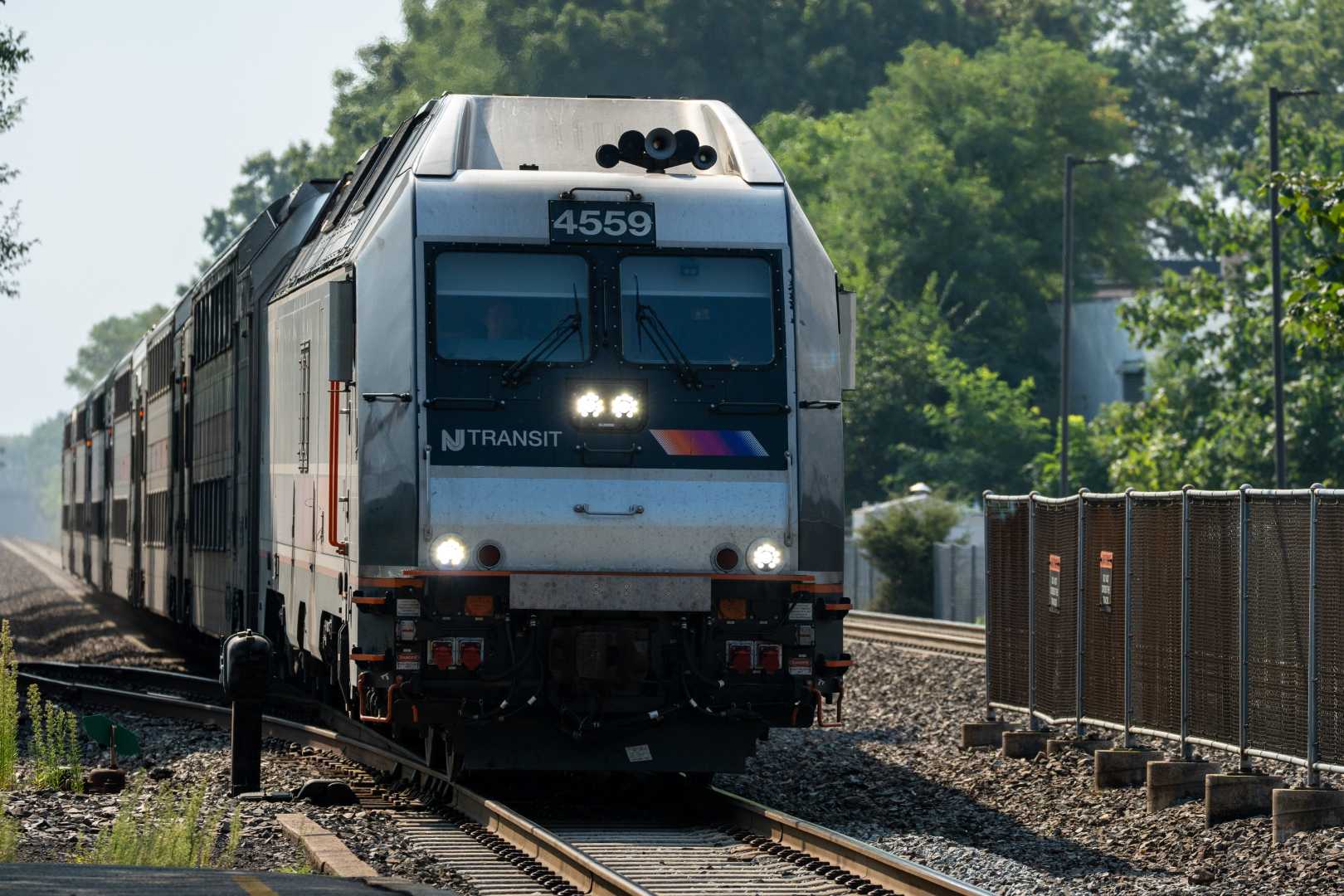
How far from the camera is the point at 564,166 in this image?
1348 centimetres

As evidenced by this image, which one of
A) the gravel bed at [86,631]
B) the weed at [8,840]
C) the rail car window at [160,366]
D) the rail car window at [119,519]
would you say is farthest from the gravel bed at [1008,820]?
the rail car window at [119,519]

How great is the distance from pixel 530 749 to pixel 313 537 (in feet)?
8.45

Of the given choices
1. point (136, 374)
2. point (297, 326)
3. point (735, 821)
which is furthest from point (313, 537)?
point (136, 374)

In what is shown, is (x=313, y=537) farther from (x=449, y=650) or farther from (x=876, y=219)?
(x=876, y=219)

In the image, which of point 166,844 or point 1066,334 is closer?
point 166,844

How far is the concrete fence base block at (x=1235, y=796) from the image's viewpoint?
496 inches

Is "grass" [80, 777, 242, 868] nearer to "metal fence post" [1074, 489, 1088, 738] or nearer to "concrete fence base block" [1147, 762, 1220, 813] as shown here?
"concrete fence base block" [1147, 762, 1220, 813]

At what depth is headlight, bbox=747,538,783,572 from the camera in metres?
12.4

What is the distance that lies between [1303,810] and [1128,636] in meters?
3.06

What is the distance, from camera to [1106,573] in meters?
15.4

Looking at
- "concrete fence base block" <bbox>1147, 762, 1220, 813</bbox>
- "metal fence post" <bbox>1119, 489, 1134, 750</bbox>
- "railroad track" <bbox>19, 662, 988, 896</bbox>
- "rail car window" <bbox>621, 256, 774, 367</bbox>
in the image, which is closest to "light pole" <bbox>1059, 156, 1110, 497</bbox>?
"metal fence post" <bbox>1119, 489, 1134, 750</bbox>

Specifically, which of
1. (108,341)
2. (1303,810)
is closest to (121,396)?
(1303,810)

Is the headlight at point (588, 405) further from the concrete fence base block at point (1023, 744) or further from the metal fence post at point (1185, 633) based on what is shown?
the concrete fence base block at point (1023, 744)

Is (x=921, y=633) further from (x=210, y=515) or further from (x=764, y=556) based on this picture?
(x=764, y=556)
